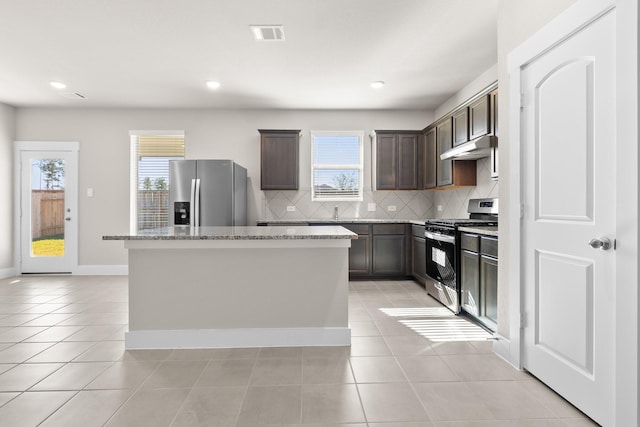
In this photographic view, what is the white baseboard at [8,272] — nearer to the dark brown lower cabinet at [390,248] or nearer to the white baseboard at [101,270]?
the white baseboard at [101,270]

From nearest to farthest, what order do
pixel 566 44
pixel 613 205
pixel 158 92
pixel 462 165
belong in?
pixel 613 205
pixel 566 44
pixel 462 165
pixel 158 92

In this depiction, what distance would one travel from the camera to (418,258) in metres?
4.93

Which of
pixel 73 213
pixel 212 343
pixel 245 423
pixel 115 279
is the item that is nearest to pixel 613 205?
pixel 245 423

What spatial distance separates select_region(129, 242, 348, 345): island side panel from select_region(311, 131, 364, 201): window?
3.09 meters

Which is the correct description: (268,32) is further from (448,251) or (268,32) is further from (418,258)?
(418,258)

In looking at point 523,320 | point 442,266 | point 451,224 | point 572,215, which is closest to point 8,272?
point 442,266

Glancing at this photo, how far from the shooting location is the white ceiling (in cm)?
293

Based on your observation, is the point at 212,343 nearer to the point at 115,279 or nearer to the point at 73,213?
the point at 115,279

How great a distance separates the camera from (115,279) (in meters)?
5.46

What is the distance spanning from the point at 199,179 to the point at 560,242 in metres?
3.98

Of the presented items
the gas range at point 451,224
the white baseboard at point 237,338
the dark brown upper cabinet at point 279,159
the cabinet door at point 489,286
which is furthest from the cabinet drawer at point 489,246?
the dark brown upper cabinet at point 279,159

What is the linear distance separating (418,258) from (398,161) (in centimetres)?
152

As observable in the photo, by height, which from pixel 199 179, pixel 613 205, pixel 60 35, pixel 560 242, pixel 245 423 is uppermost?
pixel 60 35

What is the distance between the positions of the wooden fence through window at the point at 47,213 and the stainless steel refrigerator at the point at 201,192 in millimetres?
2371
